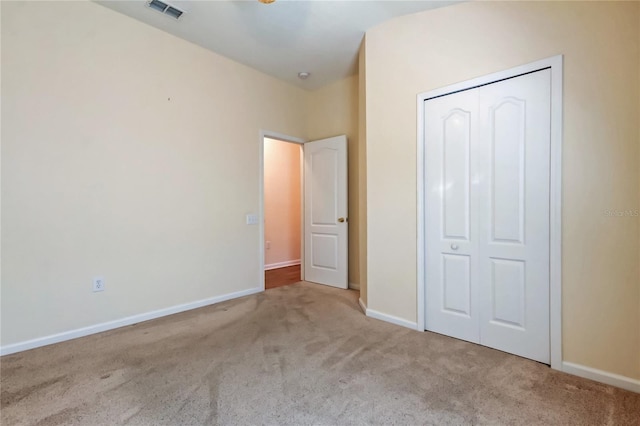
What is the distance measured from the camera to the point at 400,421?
5.03ft

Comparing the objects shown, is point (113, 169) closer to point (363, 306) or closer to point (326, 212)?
point (326, 212)

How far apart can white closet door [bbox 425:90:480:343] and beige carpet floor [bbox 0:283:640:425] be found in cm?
21

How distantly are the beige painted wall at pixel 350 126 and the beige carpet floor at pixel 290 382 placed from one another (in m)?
1.56

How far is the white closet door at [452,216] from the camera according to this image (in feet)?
7.97

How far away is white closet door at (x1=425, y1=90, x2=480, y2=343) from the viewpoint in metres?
2.43

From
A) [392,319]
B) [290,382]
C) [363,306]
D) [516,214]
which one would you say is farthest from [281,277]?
[516,214]

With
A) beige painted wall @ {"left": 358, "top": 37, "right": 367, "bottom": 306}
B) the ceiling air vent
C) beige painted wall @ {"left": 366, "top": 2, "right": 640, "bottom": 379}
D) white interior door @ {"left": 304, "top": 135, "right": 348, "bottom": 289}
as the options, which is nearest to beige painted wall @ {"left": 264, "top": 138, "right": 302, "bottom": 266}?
white interior door @ {"left": 304, "top": 135, "right": 348, "bottom": 289}

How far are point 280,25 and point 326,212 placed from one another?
2.33 metres

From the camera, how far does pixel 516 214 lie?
220cm

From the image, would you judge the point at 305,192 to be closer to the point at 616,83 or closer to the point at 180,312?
the point at 180,312

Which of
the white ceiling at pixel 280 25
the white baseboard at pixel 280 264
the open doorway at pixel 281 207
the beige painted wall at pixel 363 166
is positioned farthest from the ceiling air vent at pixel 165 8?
the white baseboard at pixel 280 264

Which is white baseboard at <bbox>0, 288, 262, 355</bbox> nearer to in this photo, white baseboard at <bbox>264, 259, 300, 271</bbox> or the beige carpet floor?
the beige carpet floor

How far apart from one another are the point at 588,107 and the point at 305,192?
3.30m

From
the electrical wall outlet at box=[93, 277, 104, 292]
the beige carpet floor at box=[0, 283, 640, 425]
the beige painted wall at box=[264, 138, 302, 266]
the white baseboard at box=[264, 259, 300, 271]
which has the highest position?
the beige painted wall at box=[264, 138, 302, 266]
